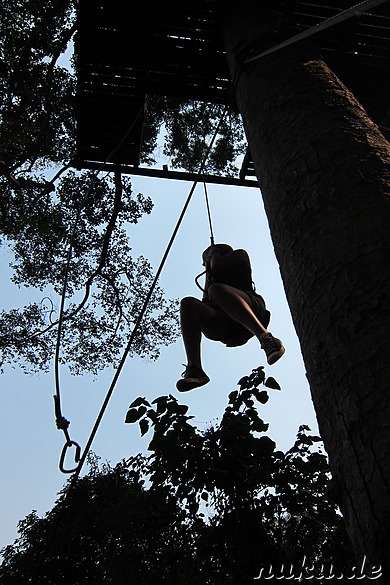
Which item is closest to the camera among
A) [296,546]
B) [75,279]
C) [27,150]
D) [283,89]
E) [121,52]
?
[283,89]

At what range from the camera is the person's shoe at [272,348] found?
2.92 meters

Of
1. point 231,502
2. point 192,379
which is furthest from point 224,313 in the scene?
point 231,502

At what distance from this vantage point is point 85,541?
9258 mm

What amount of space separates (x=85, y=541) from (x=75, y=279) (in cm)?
502

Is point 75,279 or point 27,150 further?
point 75,279

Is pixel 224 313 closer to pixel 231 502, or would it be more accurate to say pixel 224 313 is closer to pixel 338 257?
pixel 231 502

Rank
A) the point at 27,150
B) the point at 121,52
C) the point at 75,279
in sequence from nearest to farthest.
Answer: the point at 121,52 < the point at 27,150 < the point at 75,279

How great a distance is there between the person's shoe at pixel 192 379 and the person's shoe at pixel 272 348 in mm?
492

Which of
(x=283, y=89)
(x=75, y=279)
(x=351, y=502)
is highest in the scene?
(x=75, y=279)

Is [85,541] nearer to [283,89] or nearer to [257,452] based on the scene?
[257,452]

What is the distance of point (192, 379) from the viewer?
3.18 metres

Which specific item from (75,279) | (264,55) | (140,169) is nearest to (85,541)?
(75,279)

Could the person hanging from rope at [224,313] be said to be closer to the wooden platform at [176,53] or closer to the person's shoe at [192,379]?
the person's shoe at [192,379]

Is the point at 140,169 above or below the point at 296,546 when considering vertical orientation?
above
